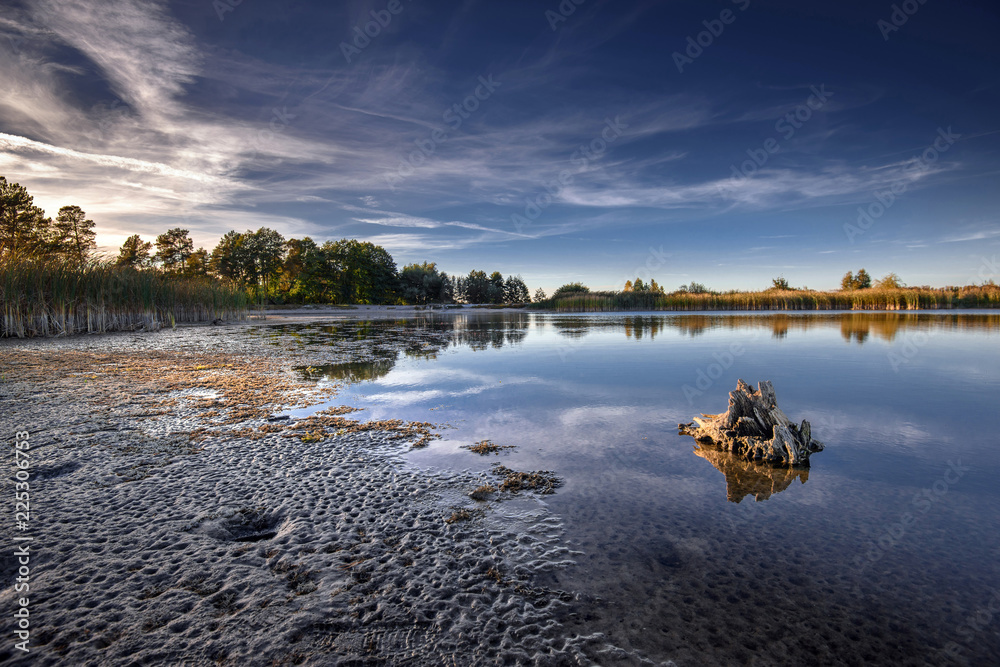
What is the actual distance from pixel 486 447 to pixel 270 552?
2464mm

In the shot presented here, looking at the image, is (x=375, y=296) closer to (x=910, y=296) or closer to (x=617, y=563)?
(x=910, y=296)

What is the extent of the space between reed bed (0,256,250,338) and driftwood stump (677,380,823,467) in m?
21.8

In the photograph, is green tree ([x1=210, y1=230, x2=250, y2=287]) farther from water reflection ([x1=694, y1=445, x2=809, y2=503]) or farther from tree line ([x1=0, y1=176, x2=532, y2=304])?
water reflection ([x1=694, y1=445, x2=809, y2=503])

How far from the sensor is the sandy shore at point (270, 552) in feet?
6.33

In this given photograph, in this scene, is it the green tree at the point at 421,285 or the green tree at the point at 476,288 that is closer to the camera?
the green tree at the point at 421,285

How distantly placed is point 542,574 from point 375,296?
77824 millimetres

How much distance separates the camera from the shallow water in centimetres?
211

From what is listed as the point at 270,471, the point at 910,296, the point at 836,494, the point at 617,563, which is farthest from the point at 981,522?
the point at 910,296

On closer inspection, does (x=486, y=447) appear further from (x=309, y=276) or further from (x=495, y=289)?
(x=495, y=289)

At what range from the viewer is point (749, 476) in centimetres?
416

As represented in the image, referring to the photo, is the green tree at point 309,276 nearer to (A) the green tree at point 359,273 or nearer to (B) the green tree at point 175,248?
(A) the green tree at point 359,273

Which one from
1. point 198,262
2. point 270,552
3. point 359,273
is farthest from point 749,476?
point 198,262

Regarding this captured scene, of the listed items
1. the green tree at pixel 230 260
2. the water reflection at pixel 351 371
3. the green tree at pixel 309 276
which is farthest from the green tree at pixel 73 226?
the water reflection at pixel 351 371

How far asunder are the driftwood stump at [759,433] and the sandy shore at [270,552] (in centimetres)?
278
